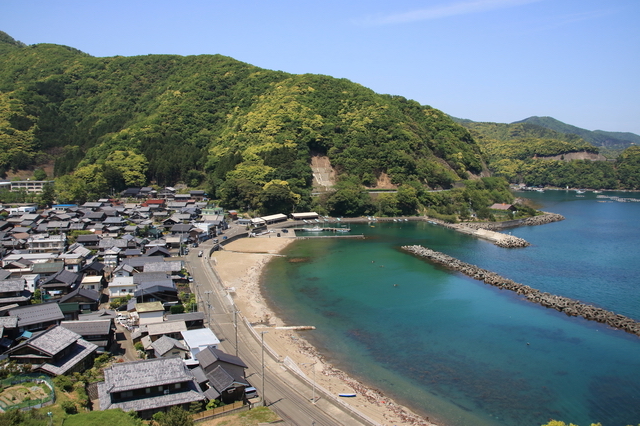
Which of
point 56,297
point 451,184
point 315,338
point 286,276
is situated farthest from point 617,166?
point 56,297

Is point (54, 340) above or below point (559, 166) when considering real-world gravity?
below

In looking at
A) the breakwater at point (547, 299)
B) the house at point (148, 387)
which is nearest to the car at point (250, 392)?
the house at point (148, 387)

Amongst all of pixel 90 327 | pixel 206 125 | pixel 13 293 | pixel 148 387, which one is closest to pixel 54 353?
pixel 90 327

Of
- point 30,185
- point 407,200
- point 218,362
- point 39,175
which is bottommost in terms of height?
point 218,362

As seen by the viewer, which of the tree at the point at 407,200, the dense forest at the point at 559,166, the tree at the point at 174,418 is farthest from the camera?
the dense forest at the point at 559,166

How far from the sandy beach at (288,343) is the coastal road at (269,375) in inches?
34.4

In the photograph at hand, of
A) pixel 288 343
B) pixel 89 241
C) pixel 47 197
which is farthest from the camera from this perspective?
pixel 47 197

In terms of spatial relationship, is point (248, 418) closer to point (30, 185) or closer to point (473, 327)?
point (473, 327)

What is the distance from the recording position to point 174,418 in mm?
13312

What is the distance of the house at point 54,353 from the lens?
1703cm

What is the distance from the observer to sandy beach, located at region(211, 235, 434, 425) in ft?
57.8

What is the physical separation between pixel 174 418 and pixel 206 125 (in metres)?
79.4

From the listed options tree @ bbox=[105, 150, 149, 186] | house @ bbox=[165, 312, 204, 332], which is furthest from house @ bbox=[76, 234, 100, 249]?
tree @ bbox=[105, 150, 149, 186]

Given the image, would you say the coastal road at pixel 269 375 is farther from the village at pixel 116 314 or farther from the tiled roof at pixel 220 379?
the tiled roof at pixel 220 379
